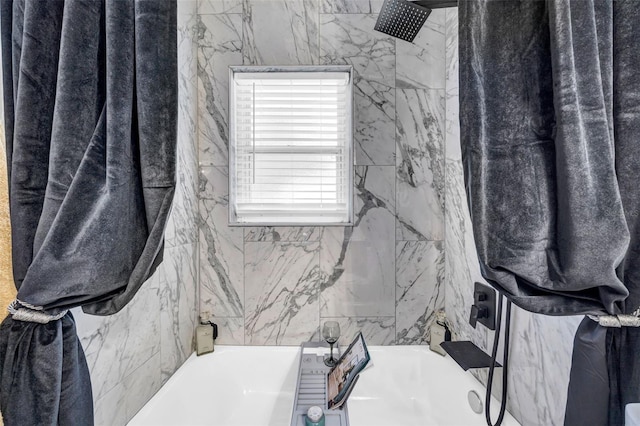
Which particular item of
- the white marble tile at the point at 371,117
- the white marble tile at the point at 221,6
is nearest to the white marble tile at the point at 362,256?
the white marble tile at the point at 371,117

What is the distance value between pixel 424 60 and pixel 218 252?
163 centimetres

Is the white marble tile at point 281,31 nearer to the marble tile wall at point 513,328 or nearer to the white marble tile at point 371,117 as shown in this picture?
the white marble tile at point 371,117

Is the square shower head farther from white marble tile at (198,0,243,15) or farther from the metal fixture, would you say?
the metal fixture

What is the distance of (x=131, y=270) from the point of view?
2.61ft

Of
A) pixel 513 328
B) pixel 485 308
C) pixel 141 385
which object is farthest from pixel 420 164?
pixel 141 385

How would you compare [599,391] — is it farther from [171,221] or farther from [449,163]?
[171,221]

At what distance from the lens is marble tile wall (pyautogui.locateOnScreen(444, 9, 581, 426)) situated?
0.99 metres

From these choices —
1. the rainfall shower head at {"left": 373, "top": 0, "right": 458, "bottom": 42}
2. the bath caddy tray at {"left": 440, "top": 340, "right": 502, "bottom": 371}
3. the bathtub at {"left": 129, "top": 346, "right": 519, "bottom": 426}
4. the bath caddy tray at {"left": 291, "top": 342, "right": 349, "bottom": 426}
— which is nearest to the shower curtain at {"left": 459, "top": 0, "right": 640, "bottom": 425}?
the rainfall shower head at {"left": 373, "top": 0, "right": 458, "bottom": 42}

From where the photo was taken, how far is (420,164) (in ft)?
5.88

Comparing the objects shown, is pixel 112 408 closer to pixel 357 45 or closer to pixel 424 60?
pixel 357 45

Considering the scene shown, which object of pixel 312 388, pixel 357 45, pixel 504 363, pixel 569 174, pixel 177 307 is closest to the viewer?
pixel 569 174

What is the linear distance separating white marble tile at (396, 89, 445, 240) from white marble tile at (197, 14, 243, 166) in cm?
100

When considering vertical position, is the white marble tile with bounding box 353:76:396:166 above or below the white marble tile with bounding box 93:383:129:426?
above

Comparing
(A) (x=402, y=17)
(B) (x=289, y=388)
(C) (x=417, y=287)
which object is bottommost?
(B) (x=289, y=388)
